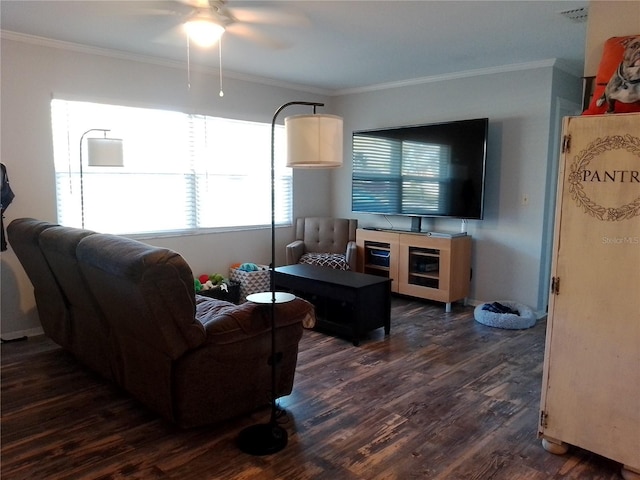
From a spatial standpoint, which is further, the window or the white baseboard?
the window

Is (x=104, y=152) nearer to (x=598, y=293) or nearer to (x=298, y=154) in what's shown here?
(x=298, y=154)

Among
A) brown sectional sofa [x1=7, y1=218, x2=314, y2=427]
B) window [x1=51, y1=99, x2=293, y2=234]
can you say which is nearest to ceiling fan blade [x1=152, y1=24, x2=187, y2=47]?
window [x1=51, y1=99, x2=293, y2=234]

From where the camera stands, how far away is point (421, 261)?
507 centimetres

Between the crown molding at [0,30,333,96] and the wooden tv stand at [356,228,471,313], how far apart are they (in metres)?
2.01

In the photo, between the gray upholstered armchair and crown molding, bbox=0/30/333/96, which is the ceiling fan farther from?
the gray upholstered armchair

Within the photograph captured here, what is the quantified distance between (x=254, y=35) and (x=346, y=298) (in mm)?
2226

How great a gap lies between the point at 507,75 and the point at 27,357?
16.1ft

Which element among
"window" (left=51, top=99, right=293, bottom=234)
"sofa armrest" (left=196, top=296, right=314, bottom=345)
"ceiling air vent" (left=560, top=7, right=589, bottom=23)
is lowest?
"sofa armrest" (left=196, top=296, right=314, bottom=345)

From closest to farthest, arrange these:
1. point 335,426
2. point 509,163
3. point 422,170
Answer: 1. point 335,426
2. point 509,163
3. point 422,170

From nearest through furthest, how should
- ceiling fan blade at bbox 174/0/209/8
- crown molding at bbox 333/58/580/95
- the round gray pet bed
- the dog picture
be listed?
the dog picture, ceiling fan blade at bbox 174/0/209/8, the round gray pet bed, crown molding at bbox 333/58/580/95

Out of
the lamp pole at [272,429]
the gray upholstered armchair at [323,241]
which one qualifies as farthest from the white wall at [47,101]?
the lamp pole at [272,429]

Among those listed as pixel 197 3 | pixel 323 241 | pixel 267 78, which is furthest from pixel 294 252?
pixel 197 3

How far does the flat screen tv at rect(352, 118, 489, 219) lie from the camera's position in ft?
15.4

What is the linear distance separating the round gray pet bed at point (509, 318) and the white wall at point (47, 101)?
285 cm
